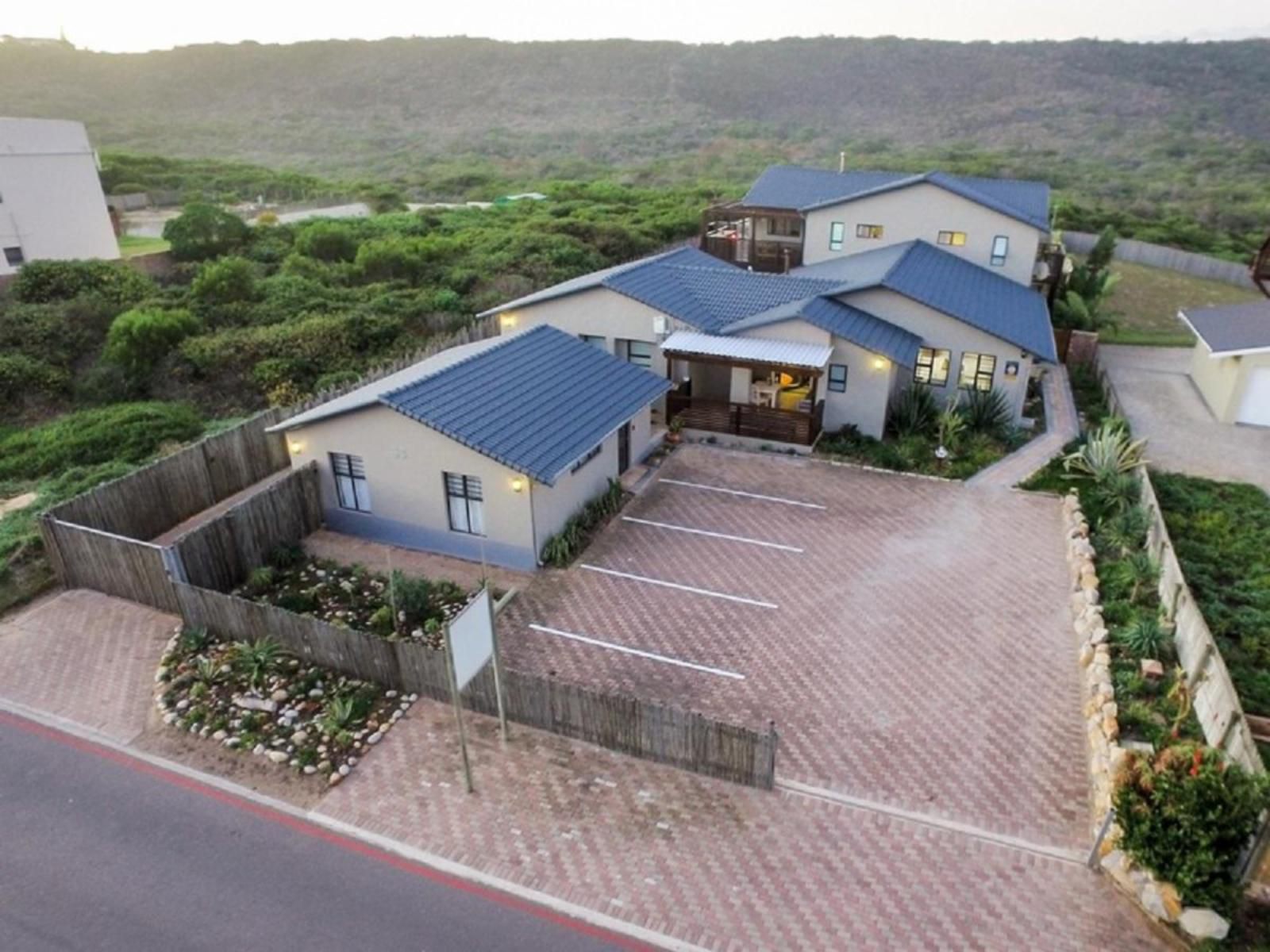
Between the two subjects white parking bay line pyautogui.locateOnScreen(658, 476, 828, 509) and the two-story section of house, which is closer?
A: white parking bay line pyautogui.locateOnScreen(658, 476, 828, 509)

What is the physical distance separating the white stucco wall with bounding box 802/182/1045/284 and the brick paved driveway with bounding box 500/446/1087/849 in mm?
13433

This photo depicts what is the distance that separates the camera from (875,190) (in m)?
30.9

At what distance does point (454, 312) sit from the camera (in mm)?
32000

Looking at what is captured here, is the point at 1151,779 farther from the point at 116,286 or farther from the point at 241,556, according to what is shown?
the point at 116,286

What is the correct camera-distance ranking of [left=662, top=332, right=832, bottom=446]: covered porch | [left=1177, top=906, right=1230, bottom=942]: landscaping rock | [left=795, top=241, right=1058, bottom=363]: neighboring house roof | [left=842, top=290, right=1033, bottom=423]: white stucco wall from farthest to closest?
[left=795, top=241, right=1058, bottom=363]: neighboring house roof
[left=842, top=290, right=1033, bottom=423]: white stucco wall
[left=662, top=332, right=832, bottom=446]: covered porch
[left=1177, top=906, right=1230, bottom=942]: landscaping rock

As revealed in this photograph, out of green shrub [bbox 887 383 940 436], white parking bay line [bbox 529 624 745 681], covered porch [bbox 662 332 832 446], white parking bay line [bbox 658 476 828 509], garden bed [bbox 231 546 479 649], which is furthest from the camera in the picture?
green shrub [bbox 887 383 940 436]

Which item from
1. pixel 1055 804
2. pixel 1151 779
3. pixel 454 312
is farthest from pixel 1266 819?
pixel 454 312

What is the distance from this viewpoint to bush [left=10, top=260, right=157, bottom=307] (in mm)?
30828

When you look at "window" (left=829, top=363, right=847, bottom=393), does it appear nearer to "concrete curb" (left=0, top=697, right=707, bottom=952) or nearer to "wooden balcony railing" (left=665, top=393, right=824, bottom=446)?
"wooden balcony railing" (left=665, top=393, right=824, bottom=446)

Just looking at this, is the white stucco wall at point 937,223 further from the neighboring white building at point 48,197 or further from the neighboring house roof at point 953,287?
the neighboring white building at point 48,197

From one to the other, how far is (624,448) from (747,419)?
4128 mm

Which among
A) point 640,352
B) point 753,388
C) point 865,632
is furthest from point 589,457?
point 865,632

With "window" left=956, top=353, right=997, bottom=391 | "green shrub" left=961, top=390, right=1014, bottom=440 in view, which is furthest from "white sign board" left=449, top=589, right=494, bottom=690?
"window" left=956, top=353, right=997, bottom=391

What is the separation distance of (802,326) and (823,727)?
42.3 feet
